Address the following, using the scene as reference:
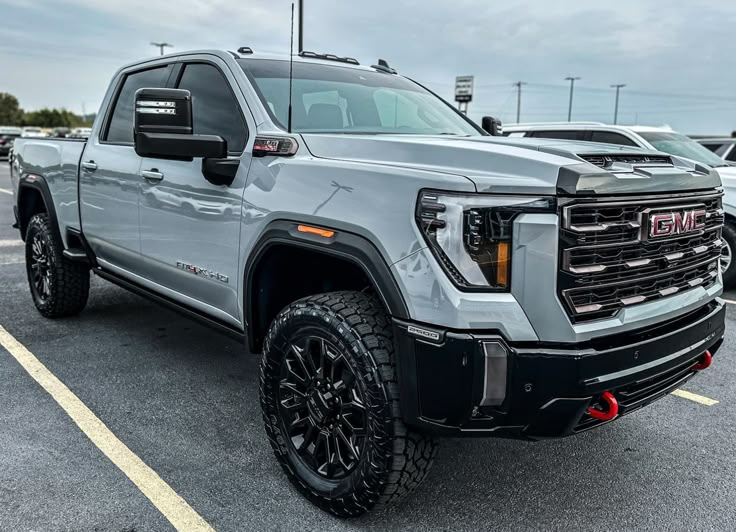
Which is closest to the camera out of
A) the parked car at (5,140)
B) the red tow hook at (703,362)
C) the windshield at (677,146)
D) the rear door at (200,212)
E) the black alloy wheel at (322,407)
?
the black alloy wheel at (322,407)

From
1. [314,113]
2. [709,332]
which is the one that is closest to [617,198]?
[709,332]

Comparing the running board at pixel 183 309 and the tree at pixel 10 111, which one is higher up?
the tree at pixel 10 111

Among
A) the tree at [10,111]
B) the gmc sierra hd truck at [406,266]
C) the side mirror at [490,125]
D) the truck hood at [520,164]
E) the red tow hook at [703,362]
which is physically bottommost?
the red tow hook at [703,362]

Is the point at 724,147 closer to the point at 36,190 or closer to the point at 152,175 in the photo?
the point at 152,175

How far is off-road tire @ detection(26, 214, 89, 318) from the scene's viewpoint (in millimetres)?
5074

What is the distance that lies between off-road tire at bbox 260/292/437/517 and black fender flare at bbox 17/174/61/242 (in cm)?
322

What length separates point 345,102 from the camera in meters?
3.62

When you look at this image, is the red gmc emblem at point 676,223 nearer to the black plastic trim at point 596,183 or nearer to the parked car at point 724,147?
the black plastic trim at point 596,183

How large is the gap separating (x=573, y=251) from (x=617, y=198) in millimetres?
268

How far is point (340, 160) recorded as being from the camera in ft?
8.91

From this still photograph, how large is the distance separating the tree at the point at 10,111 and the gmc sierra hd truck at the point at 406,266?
115 m

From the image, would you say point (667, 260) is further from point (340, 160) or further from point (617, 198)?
point (340, 160)

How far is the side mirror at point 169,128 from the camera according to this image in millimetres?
2932

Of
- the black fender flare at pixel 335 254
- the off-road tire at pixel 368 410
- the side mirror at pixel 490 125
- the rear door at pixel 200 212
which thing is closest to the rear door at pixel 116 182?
the rear door at pixel 200 212
